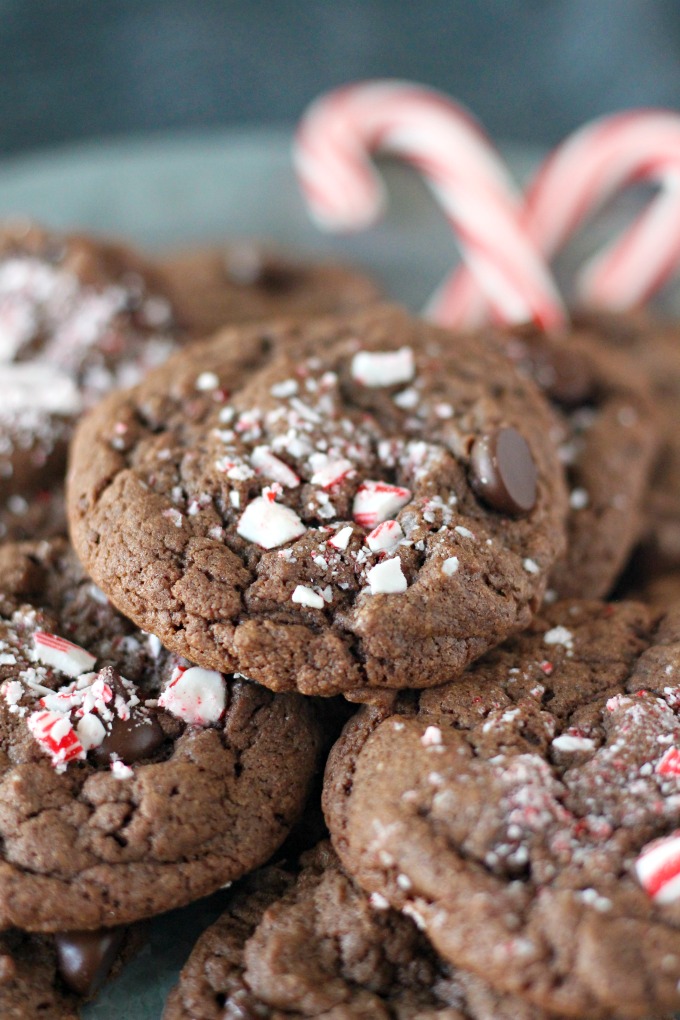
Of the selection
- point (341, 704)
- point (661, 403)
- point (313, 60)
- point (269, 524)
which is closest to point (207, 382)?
point (269, 524)

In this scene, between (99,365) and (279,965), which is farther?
(99,365)

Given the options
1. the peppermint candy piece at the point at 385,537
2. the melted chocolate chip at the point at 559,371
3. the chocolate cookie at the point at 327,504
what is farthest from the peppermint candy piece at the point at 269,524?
the melted chocolate chip at the point at 559,371

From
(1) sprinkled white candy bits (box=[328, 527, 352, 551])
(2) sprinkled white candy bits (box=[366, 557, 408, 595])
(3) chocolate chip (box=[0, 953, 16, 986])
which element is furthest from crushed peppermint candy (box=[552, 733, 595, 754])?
(3) chocolate chip (box=[0, 953, 16, 986])

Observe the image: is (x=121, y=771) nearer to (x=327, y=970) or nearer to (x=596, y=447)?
(x=327, y=970)

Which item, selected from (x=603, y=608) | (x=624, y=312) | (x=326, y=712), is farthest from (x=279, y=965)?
(x=624, y=312)

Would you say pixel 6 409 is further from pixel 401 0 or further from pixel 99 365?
pixel 401 0
